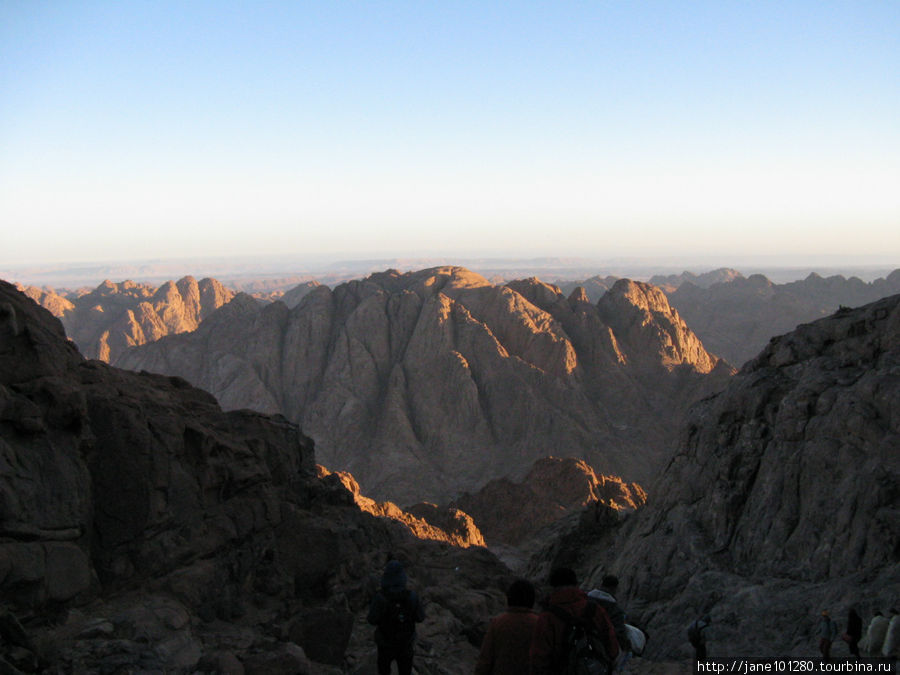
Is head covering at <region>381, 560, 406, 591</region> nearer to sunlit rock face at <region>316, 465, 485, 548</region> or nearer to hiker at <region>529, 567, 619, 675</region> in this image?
hiker at <region>529, 567, 619, 675</region>

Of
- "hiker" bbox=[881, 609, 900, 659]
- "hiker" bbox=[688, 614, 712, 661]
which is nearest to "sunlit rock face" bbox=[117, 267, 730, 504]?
"hiker" bbox=[688, 614, 712, 661]

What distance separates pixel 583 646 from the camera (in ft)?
19.2

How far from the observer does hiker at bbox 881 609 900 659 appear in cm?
931

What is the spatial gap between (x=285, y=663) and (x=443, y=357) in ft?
195

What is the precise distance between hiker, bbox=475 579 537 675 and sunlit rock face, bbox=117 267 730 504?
169 ft

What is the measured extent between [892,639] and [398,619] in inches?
281

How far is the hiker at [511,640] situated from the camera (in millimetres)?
5789

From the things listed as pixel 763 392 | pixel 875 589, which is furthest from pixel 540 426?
pixel 875 589

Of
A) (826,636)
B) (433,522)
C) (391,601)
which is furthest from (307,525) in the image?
(433,522)

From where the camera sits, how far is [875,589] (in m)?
11.7

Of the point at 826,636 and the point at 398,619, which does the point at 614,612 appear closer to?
the point at 398,619

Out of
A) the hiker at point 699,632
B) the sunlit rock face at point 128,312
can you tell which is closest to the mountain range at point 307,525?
the hiker at point 699,632

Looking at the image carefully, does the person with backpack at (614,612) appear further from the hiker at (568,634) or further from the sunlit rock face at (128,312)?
the sunlit rock face at (128,312)

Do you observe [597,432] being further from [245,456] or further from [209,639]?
[209,639]
